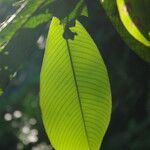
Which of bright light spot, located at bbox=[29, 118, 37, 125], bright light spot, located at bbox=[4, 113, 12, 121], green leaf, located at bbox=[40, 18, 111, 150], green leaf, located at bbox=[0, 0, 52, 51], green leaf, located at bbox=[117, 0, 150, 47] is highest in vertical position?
green leaf, located at bbox=[0, 0, 52, 51]

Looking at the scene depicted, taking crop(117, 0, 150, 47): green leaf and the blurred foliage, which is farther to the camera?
the blurred foliage

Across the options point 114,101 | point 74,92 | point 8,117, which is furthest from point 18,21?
point 8,117

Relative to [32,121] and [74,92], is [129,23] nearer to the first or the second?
[74,92]

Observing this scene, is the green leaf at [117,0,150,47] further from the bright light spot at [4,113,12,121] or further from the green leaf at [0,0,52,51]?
the bright light spot at [4,113,12,121]

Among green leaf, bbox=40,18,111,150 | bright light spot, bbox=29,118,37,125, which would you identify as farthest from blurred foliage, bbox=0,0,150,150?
green leaf, bbox=40,18,111,150

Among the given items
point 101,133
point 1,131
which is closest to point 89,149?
point 101,133

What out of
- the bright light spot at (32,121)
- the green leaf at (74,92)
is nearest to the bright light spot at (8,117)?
the bright light spot at (32,121)
